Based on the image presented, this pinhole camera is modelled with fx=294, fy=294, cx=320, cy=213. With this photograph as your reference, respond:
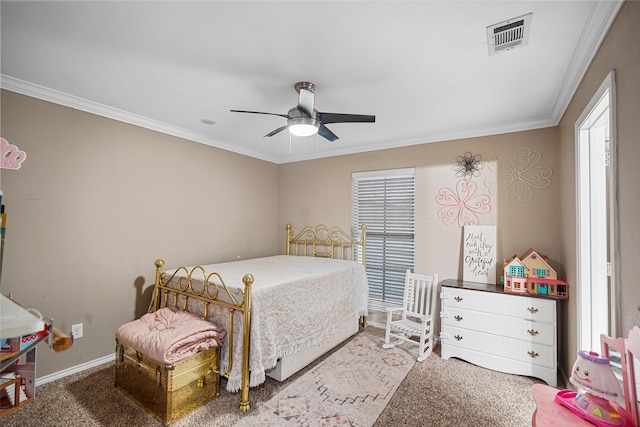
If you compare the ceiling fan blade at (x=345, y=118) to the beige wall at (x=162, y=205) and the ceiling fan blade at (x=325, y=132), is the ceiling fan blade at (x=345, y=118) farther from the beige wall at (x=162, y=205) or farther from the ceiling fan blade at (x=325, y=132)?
the beige wall at (x=162, y=205)

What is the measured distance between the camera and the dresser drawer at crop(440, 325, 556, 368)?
8.64ft

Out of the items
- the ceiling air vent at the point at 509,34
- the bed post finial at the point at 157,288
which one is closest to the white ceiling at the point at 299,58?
the ceiling air vent at the point at 509,34

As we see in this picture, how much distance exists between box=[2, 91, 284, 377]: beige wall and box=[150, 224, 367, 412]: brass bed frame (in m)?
0.47

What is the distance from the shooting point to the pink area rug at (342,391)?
2115 millimetres

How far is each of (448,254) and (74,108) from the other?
4172mm

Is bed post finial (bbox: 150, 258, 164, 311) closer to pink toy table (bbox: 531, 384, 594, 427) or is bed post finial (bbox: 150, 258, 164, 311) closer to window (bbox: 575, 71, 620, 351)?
pink toy table (bbox: 531, 384, 594, 427)

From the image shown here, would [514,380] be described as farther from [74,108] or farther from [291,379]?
[74,108]

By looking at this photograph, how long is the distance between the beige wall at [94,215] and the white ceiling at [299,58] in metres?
0.29

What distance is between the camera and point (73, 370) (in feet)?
8.82

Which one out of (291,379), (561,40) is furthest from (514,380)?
(561,40)

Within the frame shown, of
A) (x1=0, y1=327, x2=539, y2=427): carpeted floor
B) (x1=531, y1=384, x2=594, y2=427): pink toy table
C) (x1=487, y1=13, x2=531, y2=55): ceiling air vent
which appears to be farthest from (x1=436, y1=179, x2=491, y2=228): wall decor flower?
(x1=531, y1=384, x2=594, y2=427): pink toy table

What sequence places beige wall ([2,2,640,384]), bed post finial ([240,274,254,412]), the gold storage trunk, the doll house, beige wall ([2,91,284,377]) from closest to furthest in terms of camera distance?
beige wall ([2,2,640,384]) < the gold storage trunk < bed post finial ([240,274,254,412]) < beige wall ([2,91,284,377]) < the doll house

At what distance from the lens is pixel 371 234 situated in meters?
4.22

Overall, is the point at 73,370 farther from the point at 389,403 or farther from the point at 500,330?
the point at 500,330
